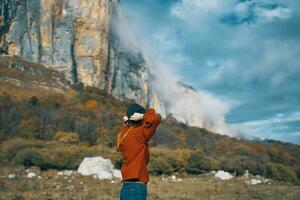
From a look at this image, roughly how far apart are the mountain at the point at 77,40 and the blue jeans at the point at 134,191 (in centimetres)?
8528

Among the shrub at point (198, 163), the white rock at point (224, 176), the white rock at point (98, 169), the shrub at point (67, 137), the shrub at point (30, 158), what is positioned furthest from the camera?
the shrub at point (67, 137)

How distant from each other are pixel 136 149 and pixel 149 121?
1.13ft

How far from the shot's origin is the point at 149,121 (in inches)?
193

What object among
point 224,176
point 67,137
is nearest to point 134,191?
point 224,176

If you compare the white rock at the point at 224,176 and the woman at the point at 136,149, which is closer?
the woman at the point at 136,149

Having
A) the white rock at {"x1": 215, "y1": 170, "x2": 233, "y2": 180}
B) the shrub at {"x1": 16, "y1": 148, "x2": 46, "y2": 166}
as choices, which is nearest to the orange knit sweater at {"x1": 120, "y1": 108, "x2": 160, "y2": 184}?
the white rock at {"x1": 215, "y1": 170, "x2": 233, "y2": 180}

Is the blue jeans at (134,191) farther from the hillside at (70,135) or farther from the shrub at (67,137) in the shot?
the shrub at (67,137)

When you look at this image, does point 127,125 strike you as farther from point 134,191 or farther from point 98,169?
point 98,169

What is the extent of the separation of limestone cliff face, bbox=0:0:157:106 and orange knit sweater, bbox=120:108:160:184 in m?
85.2

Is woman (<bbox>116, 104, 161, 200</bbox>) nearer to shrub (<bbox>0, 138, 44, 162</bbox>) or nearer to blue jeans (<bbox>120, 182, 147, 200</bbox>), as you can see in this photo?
blue jeans (<bbox>120, 182, 147, 200</bbox>)

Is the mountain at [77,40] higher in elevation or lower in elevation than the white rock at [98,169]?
higher

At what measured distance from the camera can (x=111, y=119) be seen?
60.6 metres

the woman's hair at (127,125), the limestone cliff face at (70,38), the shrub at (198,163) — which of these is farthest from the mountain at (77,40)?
the woman's hair at (127,125)

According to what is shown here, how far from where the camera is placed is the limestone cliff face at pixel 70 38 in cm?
8838
